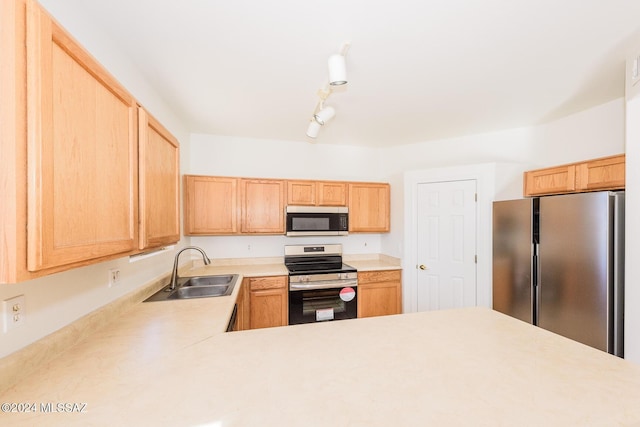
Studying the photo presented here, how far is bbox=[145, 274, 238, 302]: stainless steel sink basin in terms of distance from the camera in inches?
78.9

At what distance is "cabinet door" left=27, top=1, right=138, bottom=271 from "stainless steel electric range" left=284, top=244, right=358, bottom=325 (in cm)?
198

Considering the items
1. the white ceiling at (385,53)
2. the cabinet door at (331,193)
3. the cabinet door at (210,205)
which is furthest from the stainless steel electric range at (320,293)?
the white ceiling at (385,53)

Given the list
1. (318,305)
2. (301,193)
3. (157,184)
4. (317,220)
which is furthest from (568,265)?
(157,184)

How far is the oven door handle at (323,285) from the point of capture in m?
2.84

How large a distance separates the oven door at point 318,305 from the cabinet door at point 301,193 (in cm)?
102

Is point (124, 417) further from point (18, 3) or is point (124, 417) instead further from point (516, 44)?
point (516, 44)

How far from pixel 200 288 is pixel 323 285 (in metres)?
1.28

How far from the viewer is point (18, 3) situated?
1.94 ft

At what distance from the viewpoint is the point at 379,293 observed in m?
3.15

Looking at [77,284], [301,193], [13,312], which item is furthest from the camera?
[301,193]

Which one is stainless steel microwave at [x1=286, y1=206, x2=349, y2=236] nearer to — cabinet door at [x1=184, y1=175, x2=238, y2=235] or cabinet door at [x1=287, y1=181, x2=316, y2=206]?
cabinet door at [x1=287, y1=181, x2=316, y2=206]

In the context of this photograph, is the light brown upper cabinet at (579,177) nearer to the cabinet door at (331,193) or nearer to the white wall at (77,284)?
the cabinet door at (331,193)

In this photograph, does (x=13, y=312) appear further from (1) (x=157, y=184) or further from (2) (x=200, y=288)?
(2) (x=200, y=288)

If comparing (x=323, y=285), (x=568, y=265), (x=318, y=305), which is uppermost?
(x=568, y=265)
